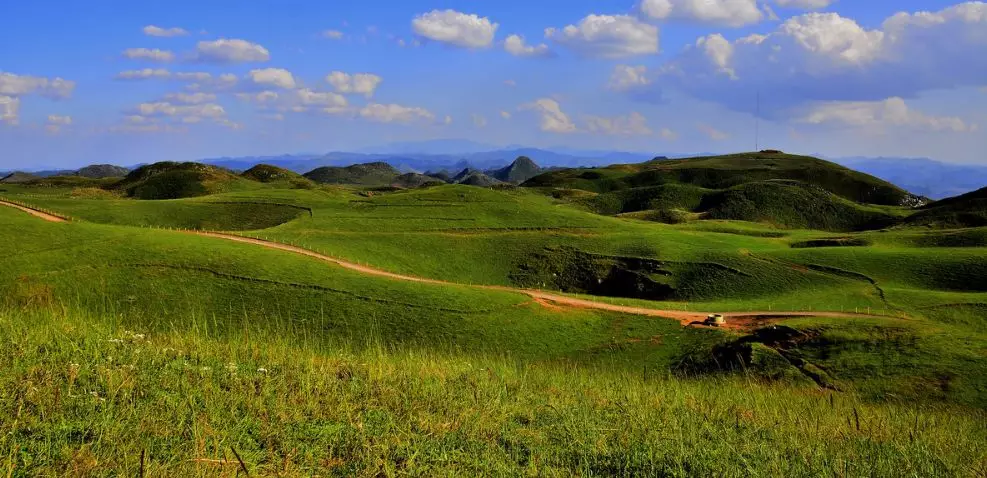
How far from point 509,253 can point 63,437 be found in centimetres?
4224

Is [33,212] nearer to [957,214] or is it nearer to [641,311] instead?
[641,311]

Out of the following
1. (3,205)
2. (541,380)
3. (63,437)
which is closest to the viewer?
(63,437)

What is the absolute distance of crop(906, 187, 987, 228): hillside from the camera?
79562mm

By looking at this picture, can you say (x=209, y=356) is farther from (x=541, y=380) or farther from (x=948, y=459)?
(x=948, y=459)

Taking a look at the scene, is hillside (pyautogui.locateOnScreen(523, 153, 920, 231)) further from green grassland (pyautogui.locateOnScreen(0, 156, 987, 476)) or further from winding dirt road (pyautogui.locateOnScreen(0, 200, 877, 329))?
winding dirt road (pyautogui.locateOnScreen(0, 200, 877, 329))

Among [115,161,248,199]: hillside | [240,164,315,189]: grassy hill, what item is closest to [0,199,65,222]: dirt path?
[115,161,248,199]: hillside

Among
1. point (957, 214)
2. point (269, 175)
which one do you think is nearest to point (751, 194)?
point (957, 214)

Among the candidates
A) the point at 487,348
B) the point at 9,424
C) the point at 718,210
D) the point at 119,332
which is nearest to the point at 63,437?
the point at 9,424

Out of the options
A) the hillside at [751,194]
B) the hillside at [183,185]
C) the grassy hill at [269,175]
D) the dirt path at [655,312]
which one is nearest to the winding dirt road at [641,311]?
the dirt path at [655,312]

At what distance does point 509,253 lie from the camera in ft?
159

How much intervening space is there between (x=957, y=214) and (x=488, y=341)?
8752 cm

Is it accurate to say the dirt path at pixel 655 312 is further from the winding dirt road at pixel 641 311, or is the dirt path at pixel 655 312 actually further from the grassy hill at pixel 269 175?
the grassy hill at pixel 269 175

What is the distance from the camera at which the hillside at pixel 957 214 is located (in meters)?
79.6

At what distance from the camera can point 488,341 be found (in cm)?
2648
